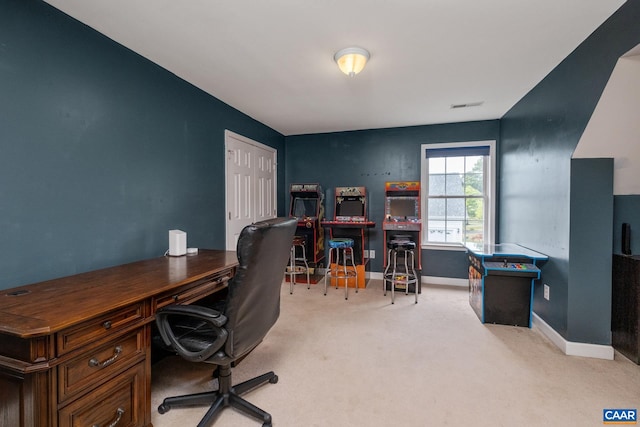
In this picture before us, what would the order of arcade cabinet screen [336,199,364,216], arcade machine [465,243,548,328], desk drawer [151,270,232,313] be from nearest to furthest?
1. desk drawer [151,270,232,313]
2. arcade machine [465,243,548,328]
3. arcade cabinet screen [336,199,364,216]

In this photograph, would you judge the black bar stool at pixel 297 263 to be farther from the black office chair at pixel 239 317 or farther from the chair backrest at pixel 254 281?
the chair backrest at pixel 254 281

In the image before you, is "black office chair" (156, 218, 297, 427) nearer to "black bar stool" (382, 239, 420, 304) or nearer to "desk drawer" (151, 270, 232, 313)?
"desk drawer" (151, 270, 232, 313)

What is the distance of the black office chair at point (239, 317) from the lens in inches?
54.0

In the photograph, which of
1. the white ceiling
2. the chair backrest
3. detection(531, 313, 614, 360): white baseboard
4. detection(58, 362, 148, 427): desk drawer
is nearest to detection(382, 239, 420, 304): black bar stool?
detection(531, 313, 614, 360): white baseboard

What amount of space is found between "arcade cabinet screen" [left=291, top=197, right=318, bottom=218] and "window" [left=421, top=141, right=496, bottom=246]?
5.92 ft

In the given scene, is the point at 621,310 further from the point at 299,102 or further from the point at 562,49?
the point at 299,102

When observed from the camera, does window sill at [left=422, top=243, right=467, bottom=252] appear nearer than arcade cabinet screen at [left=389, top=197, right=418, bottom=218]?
No

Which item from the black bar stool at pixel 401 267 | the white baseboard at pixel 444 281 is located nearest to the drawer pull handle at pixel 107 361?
the black bar stool at pixel 401 267

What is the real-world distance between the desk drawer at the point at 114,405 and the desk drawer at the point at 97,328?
246 millimetres

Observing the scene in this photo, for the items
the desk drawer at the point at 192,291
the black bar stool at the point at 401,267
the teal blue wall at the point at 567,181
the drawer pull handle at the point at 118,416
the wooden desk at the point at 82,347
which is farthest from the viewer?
the black bar stool at the point at 401,267

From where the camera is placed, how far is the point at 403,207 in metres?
4.16

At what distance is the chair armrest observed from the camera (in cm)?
138

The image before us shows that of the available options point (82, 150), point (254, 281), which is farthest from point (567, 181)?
point (82, 150)

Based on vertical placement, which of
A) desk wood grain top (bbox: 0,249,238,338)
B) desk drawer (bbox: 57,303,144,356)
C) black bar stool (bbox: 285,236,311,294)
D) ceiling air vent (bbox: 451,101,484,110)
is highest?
ceiling air vent (bbox: 451,101,484,110)
